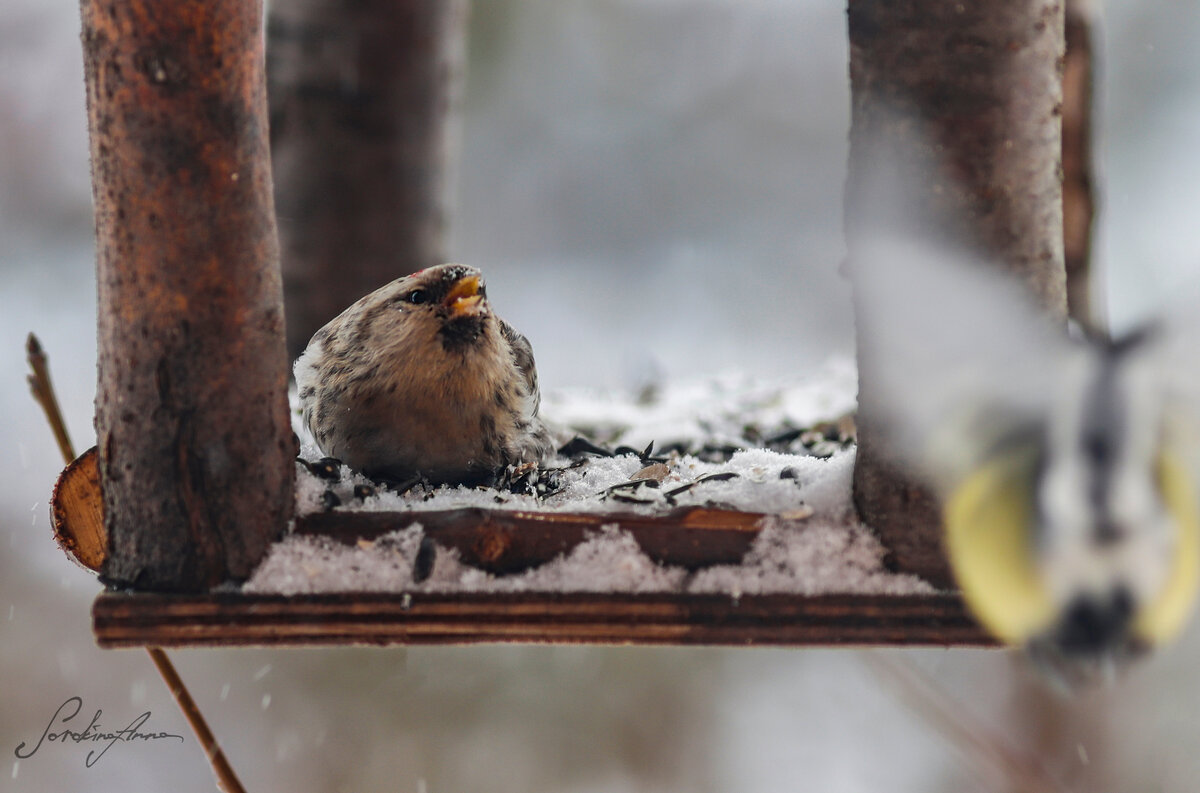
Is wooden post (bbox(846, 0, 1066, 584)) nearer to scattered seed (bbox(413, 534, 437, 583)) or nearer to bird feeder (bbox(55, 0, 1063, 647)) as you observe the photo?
bird feeder (bbox(55, 0, 1063, 647))

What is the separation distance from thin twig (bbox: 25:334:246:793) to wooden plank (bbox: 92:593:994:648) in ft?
0.27

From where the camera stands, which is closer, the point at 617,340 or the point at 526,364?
the point at 526,364

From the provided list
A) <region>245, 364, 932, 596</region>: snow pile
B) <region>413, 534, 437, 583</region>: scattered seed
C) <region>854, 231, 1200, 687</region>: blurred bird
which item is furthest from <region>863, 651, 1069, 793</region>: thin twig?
<region>413, 534, 437, 583</region>: scattered seed

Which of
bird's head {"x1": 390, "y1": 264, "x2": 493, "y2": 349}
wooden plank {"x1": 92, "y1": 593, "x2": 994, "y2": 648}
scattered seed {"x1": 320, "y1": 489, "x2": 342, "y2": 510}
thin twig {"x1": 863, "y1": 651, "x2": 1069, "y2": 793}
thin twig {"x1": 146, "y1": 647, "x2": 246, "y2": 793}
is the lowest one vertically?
thin twig {"x1": 863, "y1": 651, "x2": 1069, "y2": 793}

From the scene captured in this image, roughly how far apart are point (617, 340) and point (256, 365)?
107 inches

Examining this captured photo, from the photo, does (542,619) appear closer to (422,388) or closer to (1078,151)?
(422,388)

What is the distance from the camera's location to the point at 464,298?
1404 mm

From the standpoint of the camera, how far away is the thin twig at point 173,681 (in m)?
1.13

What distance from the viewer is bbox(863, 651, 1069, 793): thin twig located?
5.56 feet

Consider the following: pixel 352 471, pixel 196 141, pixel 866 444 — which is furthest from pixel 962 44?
pixel 352 471

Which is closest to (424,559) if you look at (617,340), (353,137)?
(353,137)

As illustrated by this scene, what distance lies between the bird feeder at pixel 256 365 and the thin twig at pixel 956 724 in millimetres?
721

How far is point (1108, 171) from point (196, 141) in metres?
2.86

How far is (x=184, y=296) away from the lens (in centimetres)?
102
